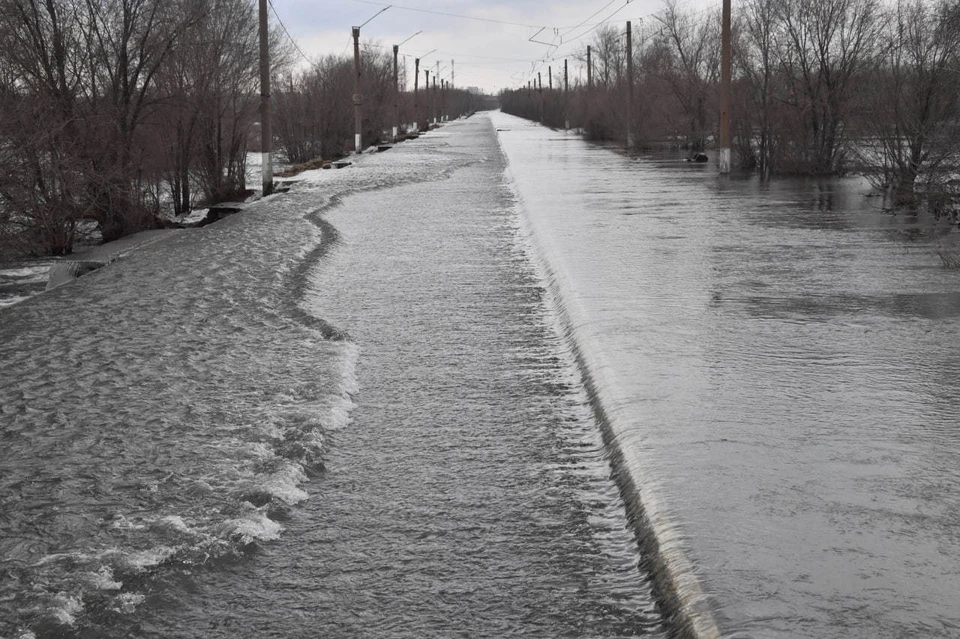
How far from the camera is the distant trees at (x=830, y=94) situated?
1808cm

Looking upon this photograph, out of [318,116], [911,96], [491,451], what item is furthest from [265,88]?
[318,116]

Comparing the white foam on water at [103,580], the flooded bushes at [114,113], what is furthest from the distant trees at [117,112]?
the white foam on water at [103,580]

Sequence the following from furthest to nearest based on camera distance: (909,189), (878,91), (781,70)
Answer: (781,70), (878,91), (909,189)

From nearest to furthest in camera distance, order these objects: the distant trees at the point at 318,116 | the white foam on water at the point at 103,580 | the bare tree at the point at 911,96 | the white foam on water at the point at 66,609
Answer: the white foam on water at the point at 66,609
the white foam on water at the point at 103,580
the bare tree at the point at 911,96
the distant trees at the point at 318,116

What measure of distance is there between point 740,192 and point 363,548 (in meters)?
19.0

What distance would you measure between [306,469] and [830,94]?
23492 millimetres

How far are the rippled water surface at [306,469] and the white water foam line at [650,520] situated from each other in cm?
11

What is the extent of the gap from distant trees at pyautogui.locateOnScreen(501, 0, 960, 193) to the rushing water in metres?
4.37

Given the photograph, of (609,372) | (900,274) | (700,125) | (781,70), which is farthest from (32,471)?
(700,125)

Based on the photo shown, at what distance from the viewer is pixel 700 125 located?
137ft

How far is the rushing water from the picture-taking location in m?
→ 4.06

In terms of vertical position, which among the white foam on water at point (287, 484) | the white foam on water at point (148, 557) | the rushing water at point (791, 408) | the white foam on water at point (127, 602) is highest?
the rushing water at point (791, 408)

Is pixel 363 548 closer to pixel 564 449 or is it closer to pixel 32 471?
pixel 564 449

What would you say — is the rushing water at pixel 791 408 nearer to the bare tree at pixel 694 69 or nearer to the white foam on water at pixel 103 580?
the white foam on water at pixel 103 580
